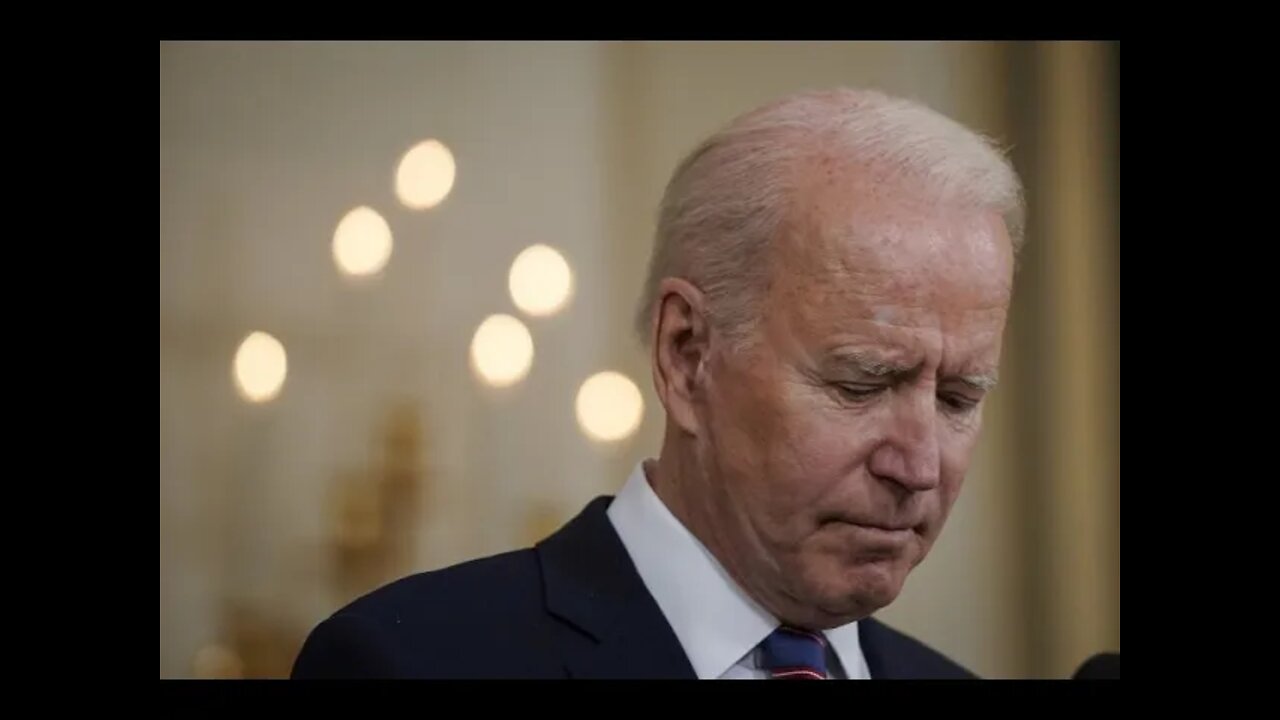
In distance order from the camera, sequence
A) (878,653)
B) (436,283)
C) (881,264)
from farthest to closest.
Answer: (436,283), (878,653), (881,264)

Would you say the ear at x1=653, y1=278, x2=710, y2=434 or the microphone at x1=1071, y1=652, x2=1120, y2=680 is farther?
the microphone at x1=1071, y1=652, x2=1120, y2=680

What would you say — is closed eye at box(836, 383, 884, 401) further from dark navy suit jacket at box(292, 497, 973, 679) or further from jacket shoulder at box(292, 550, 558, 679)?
jacket shoulder at box(292, 550, 558, 679)

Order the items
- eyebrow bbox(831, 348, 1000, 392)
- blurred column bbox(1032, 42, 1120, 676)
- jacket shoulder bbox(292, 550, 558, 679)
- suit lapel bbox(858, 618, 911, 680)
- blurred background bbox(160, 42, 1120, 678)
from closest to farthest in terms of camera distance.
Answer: eyebrow bbox(831, 348, 1000, 392) → jacket shoulder bbox(292, 550, 558, 679) → suit lapel bbox(858, 618, 911, 680) → blurred background bbox(160, 42, 1120, 678) → blurred column bbox(1032, 42, 1120, 676)

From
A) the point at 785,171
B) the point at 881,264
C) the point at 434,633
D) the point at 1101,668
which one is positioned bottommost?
the point at 1101,668

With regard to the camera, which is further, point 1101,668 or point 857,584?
point 1101,668

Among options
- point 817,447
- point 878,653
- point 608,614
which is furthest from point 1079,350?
point 608,614

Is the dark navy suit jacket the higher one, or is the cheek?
the cheek

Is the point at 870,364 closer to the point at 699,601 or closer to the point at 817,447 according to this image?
the point at 817,447

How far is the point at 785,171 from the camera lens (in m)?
1.93

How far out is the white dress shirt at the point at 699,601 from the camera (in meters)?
2.01

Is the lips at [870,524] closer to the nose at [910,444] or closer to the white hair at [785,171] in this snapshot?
the nose at [910,444]

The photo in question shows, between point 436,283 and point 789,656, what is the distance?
29.0 inches

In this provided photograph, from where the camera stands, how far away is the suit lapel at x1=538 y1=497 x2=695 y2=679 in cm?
197

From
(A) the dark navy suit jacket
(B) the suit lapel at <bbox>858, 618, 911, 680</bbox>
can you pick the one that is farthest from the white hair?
(B) the suit lapel at <bbox>858, 618, 911, 680</bbox>
